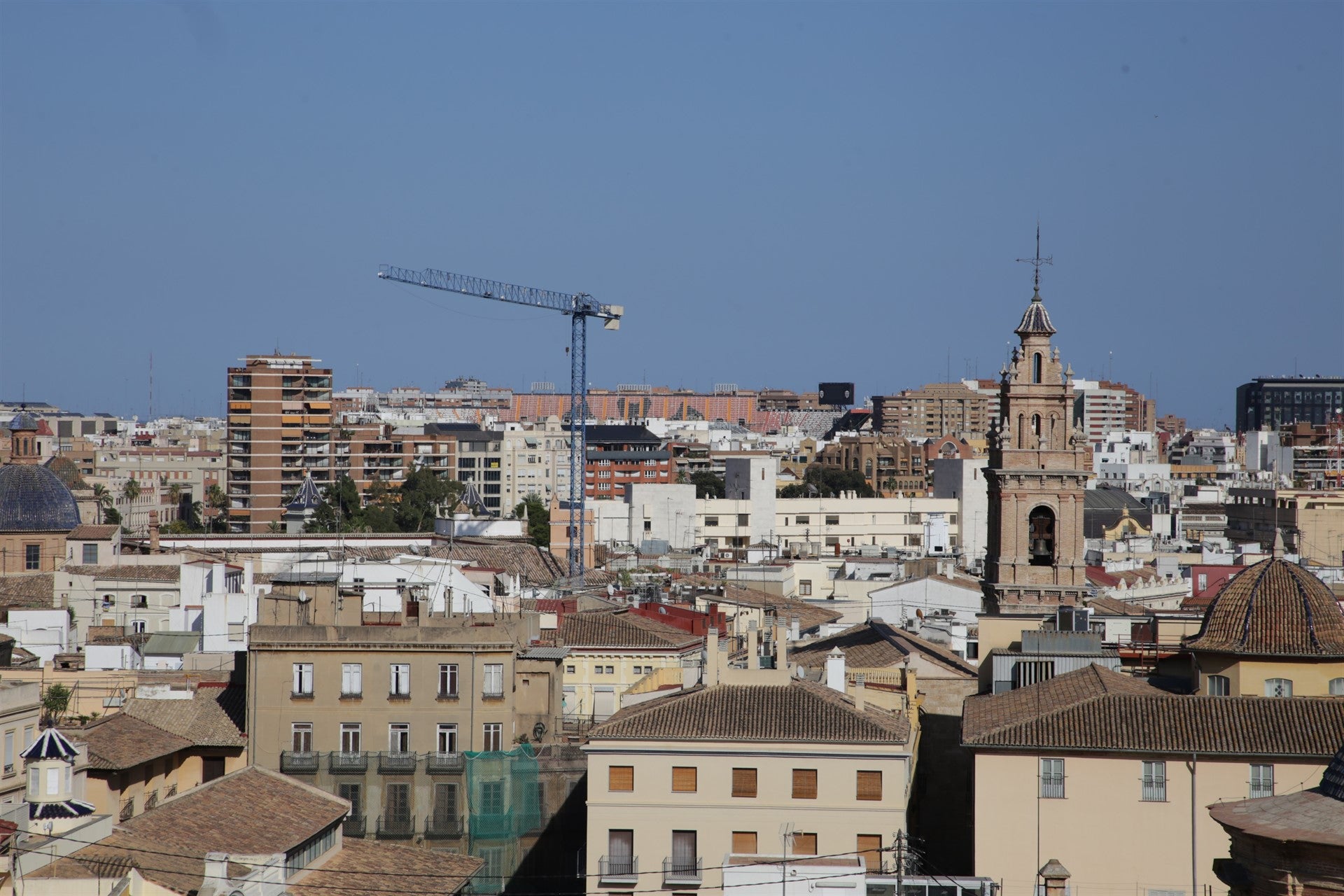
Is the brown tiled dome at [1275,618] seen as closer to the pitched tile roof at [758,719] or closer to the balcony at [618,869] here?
the pitched tile roof at [758,719]

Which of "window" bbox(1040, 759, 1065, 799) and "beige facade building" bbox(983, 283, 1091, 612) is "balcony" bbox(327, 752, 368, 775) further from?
"beige facade building" bbox(983, 283, 1091, 612)

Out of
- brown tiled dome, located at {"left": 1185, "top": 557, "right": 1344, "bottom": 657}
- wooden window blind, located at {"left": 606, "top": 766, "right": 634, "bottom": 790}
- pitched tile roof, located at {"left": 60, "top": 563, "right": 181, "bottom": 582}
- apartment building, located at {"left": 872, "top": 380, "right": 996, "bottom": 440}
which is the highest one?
apartment building, located at {"left": 872, "top": 380, "right": 996, "bottom": 440}

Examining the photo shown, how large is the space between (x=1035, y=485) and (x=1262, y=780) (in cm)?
1282

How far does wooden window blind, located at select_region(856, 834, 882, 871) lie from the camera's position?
25109 millimetres

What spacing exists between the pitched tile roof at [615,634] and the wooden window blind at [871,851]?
1243 cm

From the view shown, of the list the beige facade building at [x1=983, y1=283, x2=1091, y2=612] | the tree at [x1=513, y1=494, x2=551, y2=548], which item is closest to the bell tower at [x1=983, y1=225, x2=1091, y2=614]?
the beige facade building at [x1=983, y1=283, x2=1091, y2=612]

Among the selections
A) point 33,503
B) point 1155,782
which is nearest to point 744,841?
point 1155,782

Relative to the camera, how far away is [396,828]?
29.1 meters

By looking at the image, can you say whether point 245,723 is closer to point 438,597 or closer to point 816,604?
point 438,597

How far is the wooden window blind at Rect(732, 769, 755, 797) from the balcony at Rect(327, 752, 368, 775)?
618 cm

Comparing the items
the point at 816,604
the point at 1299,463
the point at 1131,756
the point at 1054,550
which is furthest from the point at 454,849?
the point at 1299,463

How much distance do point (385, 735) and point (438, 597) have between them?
33.9ft

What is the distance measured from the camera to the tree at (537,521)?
3600 inches

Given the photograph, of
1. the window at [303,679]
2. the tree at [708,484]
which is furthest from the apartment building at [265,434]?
the window at [303,679]
